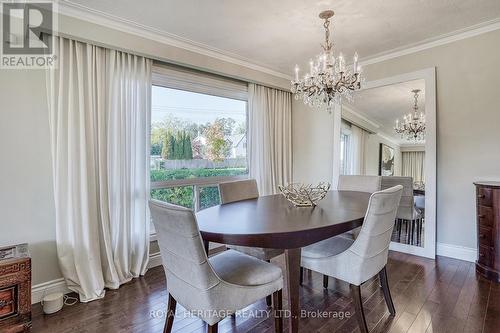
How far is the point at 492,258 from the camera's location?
2.46m

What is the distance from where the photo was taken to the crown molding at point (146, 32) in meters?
2.22

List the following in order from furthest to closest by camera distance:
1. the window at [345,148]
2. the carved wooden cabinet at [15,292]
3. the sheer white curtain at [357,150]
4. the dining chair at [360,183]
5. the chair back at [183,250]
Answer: the window at [345,148]
the sheer white curtain at [357,150]
the dining chair at [360,183]
the carved wooden cabinet at [15,292]
the chair back at [183,250]

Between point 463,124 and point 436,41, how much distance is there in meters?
1.00

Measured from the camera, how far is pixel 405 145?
3.25 meters

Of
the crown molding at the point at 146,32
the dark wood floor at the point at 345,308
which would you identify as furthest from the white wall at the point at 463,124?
the crown molding at the point at 146,32

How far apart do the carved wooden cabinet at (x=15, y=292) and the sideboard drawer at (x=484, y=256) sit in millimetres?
3872

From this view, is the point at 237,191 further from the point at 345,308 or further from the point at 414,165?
the point at 414,165

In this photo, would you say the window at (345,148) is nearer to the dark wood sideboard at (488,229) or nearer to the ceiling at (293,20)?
the ceiling at (293,20)

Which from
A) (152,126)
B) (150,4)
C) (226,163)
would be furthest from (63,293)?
(150,4)

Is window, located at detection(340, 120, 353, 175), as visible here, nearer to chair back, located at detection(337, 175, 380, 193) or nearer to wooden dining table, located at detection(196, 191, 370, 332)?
chair back, located at detection(337, 175, 380, 193)

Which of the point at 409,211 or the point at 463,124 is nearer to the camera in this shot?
the point at 463,124

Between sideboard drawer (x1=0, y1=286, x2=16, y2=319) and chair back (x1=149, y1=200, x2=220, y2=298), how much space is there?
1.20m

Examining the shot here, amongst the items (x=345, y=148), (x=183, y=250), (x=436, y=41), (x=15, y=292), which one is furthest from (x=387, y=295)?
(x=436, y=41)

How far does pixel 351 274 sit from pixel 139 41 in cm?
277
